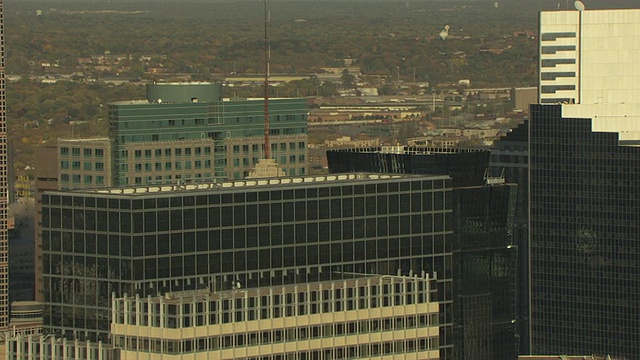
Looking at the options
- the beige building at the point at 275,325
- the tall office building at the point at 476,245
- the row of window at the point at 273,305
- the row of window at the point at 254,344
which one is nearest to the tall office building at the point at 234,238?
the beige building at the point at 275,325

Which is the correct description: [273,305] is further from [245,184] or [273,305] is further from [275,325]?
[245,184]

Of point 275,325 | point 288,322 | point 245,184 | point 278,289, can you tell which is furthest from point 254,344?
point 245,184

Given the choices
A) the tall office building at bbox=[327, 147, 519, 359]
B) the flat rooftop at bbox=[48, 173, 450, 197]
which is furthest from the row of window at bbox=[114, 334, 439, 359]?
the tall office building at bbox=[327, 147, 519, 359]

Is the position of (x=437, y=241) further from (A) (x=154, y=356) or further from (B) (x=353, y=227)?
(A) (x=154, y=356)

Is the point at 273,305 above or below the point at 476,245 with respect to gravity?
above

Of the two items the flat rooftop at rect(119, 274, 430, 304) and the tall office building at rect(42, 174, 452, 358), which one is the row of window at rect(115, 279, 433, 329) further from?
the tall office building at rect(42, 174, 452, 358)

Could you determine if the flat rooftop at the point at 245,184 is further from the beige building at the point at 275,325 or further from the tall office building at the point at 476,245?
the tall office building at the point at 476,245
